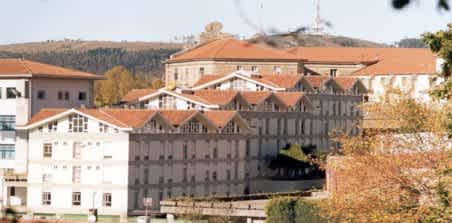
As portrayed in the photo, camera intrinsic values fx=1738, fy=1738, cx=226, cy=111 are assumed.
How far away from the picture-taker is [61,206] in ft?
194

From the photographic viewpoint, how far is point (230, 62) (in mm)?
91688

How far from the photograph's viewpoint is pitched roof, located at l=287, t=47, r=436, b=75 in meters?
94.6

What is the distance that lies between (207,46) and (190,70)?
321cm

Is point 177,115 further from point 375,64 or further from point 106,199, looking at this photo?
point 375,64

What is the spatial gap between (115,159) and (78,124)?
2079 mm

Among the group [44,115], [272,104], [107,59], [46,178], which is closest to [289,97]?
[272,104]

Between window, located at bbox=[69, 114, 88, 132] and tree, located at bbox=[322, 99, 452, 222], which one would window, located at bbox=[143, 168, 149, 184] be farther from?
tree, located at bbox=[322, 99, 452, 222]

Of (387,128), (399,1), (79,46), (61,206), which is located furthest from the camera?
(79,46)

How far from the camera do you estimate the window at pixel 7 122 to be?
67.5m

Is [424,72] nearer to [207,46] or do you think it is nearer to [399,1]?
[207,46]

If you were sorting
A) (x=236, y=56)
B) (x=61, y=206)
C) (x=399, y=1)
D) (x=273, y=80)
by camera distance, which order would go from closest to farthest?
(x=399, y=1) < (x=61, y=206) < (x=273, y=80) < (x=236, y=56)

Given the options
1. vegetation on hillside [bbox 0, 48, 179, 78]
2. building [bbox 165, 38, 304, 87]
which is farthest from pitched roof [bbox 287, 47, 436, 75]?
vegetation on hillside [bbox 0, 48, 179, 78]

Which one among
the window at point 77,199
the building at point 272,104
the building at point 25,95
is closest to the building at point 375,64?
the building at point 272,104

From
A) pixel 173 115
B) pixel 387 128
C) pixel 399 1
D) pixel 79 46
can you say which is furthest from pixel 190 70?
pixel 79 46
